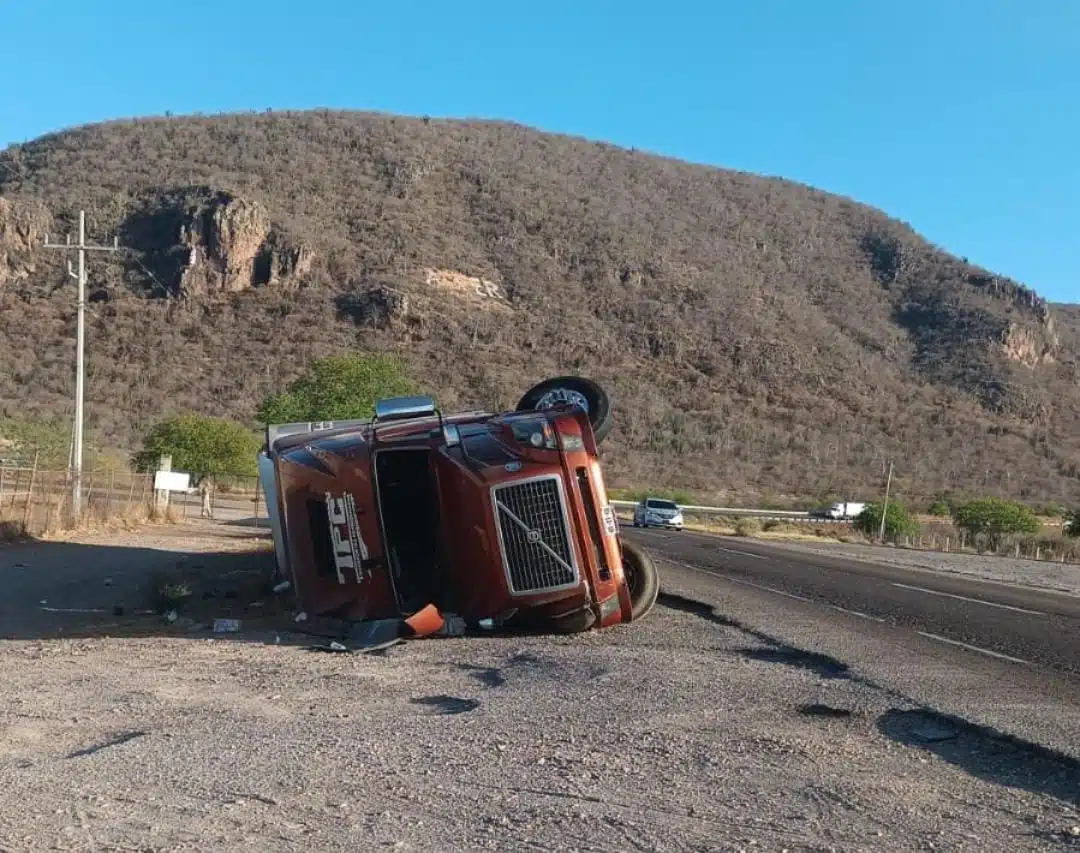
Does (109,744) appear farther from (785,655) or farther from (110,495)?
(110,495)

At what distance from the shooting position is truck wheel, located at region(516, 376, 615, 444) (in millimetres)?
12484

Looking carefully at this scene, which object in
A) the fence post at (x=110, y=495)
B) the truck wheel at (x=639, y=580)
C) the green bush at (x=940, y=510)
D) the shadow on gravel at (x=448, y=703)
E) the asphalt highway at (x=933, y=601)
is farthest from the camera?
the green bush at (x=940, y=510)

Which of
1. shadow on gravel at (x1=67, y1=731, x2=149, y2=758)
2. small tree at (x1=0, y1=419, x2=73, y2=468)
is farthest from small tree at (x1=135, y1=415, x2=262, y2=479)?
shadow on gravel at (x1=67, y1=731, x2=149, y2=758)

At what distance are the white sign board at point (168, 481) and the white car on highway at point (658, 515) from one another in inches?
742

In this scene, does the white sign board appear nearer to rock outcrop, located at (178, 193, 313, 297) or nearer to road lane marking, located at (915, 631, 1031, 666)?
road lane marking, located at (915, 631, 1031, 666)

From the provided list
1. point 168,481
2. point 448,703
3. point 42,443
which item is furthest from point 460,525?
point 42,443

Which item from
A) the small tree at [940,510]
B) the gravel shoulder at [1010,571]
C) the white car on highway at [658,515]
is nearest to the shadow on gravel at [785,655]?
the gravel shoulder at [1010,571]

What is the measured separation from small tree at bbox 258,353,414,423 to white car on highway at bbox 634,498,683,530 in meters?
11.7

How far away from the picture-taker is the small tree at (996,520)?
53500mm

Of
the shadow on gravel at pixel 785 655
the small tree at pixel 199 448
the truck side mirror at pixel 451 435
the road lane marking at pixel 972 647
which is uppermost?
the truck side mirror at pixel 451 435

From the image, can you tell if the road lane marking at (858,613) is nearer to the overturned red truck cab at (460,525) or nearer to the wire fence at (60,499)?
the overturned red truck cab at (460,525)

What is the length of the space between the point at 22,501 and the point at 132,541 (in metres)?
2.66

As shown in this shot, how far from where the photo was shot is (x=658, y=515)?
147 ft

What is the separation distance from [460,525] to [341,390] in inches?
992
